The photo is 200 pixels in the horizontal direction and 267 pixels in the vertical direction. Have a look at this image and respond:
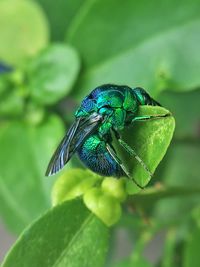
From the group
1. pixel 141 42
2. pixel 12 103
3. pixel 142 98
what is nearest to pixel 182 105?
pixel 141 42

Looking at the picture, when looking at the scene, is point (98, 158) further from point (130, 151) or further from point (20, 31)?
point (20, 31)

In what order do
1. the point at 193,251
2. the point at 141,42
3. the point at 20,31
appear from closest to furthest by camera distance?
the point at 193,251
the point at 141,42
the point at 20,31

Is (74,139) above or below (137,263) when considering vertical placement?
above

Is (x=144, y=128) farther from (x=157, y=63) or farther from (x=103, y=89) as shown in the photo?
(x=157, y=63)

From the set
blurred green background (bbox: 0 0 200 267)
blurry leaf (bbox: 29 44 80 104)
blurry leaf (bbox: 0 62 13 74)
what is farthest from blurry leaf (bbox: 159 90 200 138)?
blurry leaf (bbox: 0 62 13 74)

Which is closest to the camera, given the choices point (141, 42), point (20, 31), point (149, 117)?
point (149, 117)

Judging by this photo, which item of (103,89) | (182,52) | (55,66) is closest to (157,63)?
(182,52)
